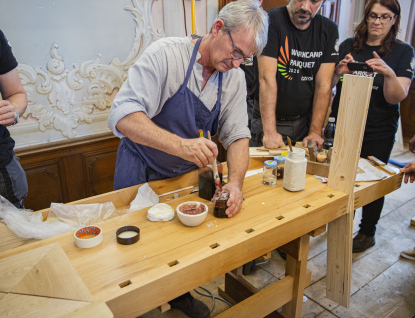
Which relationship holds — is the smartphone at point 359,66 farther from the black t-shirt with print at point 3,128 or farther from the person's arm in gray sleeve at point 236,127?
the black t-shirt with print at point 3,128

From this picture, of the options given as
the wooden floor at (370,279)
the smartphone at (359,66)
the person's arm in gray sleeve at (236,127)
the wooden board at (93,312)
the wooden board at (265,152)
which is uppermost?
the smartphone at (359,66)

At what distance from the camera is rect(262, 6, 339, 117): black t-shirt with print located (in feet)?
8.12

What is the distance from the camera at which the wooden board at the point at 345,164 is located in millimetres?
1629

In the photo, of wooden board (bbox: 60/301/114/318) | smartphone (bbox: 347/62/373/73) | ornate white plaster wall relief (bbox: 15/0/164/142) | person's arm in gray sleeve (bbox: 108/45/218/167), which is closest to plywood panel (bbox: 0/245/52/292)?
wooden board (bbox: 60/301/114/318)

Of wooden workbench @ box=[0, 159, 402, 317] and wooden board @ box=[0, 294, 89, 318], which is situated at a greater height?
wooden board @ box=[0, 294, 89, 318]

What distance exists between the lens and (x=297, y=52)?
8.24 ft

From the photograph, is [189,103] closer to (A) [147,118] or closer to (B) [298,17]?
(A) [147,118]

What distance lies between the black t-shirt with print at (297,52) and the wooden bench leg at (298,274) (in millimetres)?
1203

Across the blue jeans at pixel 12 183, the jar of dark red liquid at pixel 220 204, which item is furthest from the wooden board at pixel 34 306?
the blue jeans at pixel 12 183

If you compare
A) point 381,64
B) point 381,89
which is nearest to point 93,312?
point 381,64

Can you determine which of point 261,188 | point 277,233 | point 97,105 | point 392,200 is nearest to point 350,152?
point 261,188

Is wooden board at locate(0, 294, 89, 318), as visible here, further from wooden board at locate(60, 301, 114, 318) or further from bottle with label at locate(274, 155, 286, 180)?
bottle with label at locate(274, 155, 286, 180)

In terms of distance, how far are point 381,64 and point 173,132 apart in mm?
1637

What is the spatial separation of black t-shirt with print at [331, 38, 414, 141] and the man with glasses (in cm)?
128
